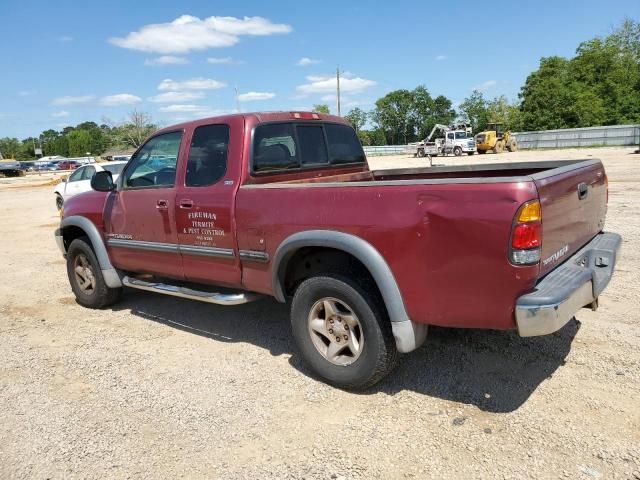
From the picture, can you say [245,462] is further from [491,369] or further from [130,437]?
[491,369]

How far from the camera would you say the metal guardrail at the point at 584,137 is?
40.1 m

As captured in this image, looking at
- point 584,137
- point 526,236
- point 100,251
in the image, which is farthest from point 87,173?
point 584,137

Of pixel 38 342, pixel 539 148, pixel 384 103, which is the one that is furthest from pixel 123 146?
pixel 38 342

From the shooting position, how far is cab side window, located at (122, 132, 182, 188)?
4.85 meters

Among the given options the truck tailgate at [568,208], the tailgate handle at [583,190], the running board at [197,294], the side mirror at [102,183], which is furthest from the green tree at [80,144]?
the tailgate handle at [583,190]

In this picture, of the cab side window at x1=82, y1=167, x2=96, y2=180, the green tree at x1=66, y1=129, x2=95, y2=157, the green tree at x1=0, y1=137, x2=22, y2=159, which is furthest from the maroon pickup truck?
the green tree at x1=0, y1=137, x2=22, y2=159

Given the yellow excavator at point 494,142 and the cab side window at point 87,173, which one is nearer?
the cab side window at point 87,173

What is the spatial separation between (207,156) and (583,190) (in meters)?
2.95

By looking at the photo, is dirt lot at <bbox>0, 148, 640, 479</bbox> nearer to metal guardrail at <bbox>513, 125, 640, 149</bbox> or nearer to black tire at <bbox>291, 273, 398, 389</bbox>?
black tire at <bbox>291, 273, 398, 389</bbox>

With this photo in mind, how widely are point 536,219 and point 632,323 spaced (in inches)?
93.2

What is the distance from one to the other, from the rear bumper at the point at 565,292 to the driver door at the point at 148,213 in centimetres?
310

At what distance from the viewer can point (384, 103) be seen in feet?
386

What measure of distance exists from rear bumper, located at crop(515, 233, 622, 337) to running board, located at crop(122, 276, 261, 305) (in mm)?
2280

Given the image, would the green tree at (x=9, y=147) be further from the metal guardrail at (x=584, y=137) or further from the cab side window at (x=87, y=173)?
the cab side window at (x=87, y=173)
